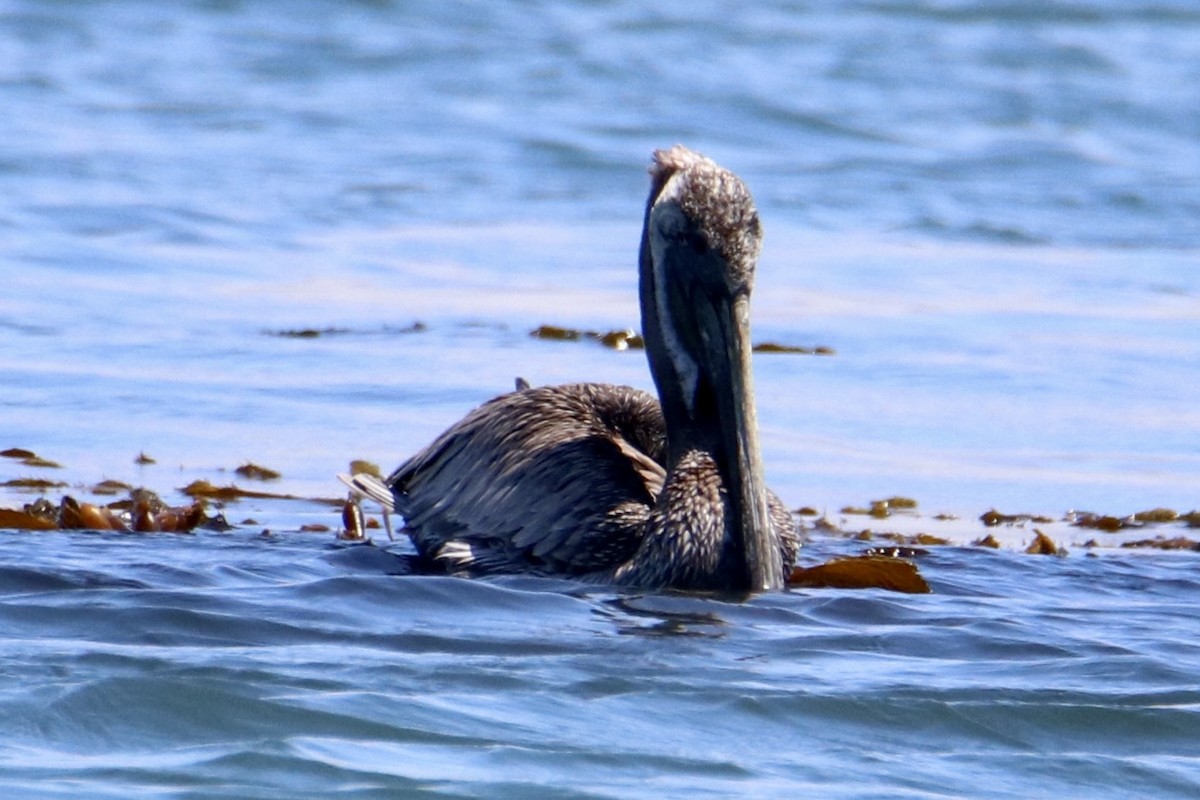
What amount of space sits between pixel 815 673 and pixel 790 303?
21.2 feet

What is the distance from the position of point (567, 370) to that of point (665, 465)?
2.87m

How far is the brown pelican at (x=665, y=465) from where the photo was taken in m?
5.04

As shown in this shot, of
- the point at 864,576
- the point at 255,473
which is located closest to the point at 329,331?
the point at 255,473

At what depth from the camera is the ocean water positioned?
12.3 feet

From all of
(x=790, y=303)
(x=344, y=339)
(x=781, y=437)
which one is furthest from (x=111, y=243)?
(x=781, y=437)

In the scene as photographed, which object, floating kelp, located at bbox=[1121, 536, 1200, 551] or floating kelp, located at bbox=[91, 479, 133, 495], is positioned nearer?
floating kelp, located at bbox=[1121, 536, 1200, 551]

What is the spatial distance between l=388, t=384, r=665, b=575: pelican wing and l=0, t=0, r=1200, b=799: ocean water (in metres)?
0.19

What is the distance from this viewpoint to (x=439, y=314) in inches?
392

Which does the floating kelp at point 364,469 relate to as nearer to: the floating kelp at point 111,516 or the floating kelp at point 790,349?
the floating kelp at point 111,516

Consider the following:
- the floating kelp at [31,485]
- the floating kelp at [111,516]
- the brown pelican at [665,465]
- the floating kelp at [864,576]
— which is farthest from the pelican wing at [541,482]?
the floating kelp at [31,485]

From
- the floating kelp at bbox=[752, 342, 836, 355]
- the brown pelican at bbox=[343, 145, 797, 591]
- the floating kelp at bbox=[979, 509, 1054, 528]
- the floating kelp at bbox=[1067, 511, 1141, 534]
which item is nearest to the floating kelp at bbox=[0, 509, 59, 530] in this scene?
the brown pelican at bbox=[343, 145, 797, 591]

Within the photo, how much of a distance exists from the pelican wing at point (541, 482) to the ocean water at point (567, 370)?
187mm

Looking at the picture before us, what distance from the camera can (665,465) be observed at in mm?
5738

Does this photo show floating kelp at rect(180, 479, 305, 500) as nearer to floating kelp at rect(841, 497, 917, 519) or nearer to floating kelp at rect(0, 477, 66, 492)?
floating kelp at rect(0, 477, 66, 492)
